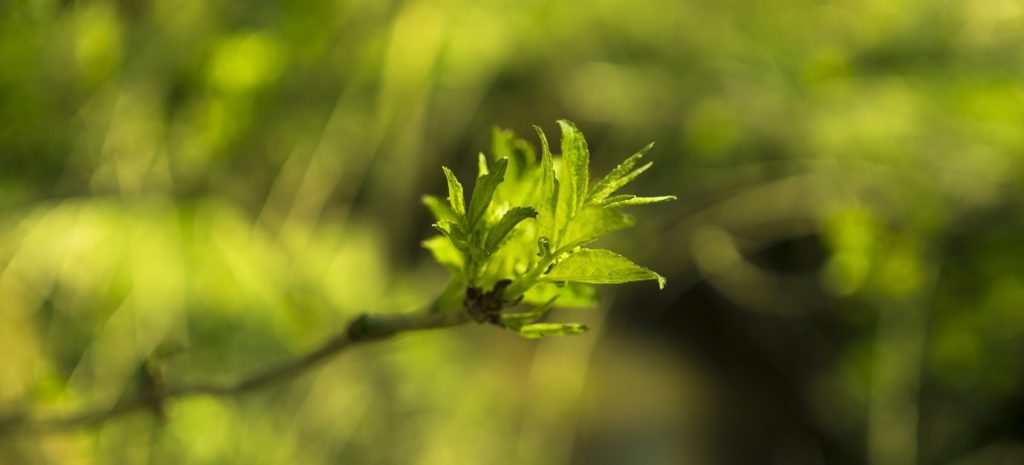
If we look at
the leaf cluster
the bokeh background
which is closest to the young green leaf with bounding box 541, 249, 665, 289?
the leaf cluster

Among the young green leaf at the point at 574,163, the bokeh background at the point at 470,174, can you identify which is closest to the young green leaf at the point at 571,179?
the young green leaf at the point at 574,163

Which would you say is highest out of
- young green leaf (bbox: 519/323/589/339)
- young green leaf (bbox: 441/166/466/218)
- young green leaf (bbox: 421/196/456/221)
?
young green leaf (bbox: 441/166/466/218)

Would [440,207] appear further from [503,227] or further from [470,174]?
[470,174]

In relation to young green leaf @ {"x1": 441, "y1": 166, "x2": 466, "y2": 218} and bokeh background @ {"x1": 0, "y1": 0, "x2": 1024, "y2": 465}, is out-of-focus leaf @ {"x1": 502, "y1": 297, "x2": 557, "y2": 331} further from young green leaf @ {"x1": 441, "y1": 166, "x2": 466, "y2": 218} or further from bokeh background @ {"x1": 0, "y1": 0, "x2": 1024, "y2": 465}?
bokeh background @ {"x1": 0, "y1": 0, "x2": 1024, "y2": 465}

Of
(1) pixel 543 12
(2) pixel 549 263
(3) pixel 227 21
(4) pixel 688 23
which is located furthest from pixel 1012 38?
(2) pixel 549 263

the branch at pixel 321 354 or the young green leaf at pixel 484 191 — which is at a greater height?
the young green leaf at pixel 484 191

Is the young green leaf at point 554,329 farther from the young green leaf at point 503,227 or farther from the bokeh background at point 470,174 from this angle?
the bokeh background at point 470,174

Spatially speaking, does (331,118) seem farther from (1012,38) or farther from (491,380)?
(1012,38)

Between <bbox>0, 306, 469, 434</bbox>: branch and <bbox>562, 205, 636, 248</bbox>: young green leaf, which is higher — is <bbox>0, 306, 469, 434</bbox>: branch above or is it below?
below
